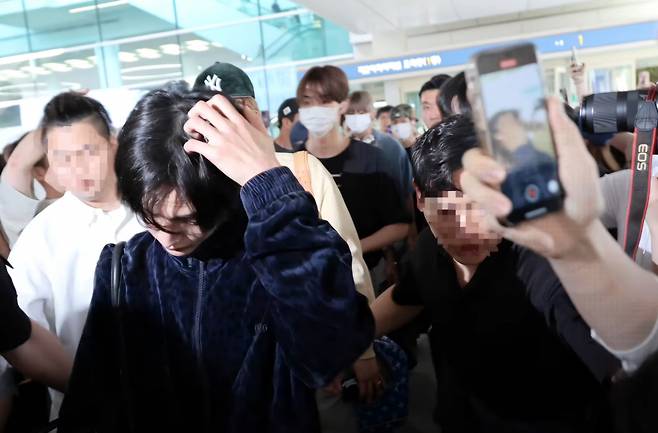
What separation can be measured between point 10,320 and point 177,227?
459mm

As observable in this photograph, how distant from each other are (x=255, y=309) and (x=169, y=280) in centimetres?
17

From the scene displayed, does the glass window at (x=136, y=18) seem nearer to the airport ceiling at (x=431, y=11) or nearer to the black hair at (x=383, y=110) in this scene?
the airport ceiling at (x=431, y=11)

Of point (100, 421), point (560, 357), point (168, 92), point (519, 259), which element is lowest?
point (100, 421)

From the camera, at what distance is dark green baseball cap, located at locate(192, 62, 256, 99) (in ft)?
4.24

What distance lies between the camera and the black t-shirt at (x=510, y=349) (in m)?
0.78

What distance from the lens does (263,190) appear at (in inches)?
27.8

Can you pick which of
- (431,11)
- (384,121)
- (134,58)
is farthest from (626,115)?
(431,11)

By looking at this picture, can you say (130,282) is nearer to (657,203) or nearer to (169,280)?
(169,280)

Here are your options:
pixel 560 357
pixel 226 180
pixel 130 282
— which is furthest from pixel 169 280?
pixel 560 357

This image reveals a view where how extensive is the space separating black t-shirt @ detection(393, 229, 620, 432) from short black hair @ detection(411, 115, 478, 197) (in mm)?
139

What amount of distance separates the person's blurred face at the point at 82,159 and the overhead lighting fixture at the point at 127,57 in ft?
16.5

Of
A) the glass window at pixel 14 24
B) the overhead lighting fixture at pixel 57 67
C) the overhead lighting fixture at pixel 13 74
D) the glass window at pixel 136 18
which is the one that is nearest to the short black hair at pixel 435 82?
the glass window at pixel 14 24

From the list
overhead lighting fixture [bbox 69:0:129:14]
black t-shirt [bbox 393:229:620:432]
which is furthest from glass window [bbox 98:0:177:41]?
black t-shirt [bbox 393:229:620:432]

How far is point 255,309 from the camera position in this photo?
87 cm
